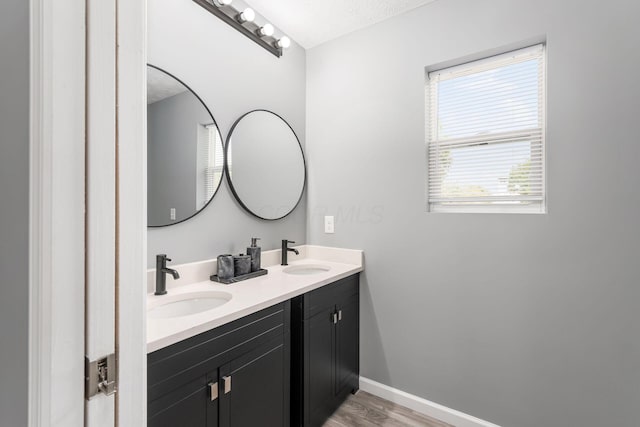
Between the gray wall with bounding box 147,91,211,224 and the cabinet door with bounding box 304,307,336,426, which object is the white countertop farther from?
the gray wall with bounding box 147,91,211,224

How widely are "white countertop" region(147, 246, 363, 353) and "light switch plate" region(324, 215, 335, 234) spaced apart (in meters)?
0.13

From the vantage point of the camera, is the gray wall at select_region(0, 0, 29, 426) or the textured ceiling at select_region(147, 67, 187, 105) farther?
the textured ceiling at select_region(147, 67, 187, 105)

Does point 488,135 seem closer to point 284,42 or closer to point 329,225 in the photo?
point 329,225

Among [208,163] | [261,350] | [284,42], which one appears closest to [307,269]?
[261,350]

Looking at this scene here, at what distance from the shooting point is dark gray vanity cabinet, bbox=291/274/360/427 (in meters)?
1.54

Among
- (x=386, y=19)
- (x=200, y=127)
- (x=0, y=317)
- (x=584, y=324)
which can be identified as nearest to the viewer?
(x=0, y=317)

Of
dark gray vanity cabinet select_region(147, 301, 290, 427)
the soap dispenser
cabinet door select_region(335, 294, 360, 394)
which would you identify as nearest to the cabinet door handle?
dark gray vanity cabinet select_region(147, 301, 290, 427)

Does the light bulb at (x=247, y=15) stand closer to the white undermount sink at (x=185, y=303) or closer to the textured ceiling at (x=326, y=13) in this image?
the textured ceiling at (x=326, y=13)

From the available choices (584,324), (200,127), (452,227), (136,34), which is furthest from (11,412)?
(584,324)

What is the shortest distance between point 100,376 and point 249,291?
0.93 metres

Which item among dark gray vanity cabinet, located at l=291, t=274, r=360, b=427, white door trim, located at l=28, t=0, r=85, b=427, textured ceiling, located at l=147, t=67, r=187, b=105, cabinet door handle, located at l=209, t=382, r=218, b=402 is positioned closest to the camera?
white door trim, located at l=28, t=0, r=85, b=427

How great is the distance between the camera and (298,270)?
6.89 feet

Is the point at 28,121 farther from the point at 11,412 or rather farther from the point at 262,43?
the point at 262,43

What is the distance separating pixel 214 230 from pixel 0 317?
1.13 m
